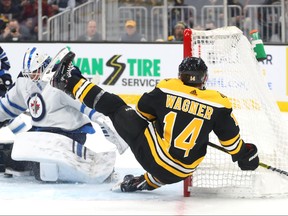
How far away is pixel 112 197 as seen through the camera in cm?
501

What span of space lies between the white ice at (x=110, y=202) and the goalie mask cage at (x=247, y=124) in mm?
162

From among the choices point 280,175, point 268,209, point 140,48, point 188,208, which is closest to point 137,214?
point 188,208

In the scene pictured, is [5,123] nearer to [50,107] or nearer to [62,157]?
[50,107]

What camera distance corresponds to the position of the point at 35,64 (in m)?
5.45

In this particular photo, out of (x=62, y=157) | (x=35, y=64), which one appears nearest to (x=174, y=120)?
(x=62, y=157)

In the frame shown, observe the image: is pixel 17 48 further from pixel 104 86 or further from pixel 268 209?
pixel 268 209

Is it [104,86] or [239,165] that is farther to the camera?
[104,86]

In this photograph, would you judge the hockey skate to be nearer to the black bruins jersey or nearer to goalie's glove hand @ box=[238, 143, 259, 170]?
the black bruins jersey

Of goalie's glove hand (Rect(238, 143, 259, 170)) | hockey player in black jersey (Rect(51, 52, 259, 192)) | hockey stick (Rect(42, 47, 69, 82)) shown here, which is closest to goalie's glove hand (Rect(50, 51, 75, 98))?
hockey player in black jersey (Rect(51, 52, 259, 192))

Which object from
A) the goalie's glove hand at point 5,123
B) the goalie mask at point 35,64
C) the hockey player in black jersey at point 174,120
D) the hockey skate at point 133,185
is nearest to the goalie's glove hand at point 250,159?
the hockey player in black jersey at point 174,120

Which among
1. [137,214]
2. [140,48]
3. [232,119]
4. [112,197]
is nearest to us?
[137,214]

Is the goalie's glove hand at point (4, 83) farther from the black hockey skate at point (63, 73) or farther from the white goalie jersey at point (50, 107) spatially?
the black hockey skate at point (63, 73)

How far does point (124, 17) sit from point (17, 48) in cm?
123

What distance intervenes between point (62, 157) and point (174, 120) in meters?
0.95
